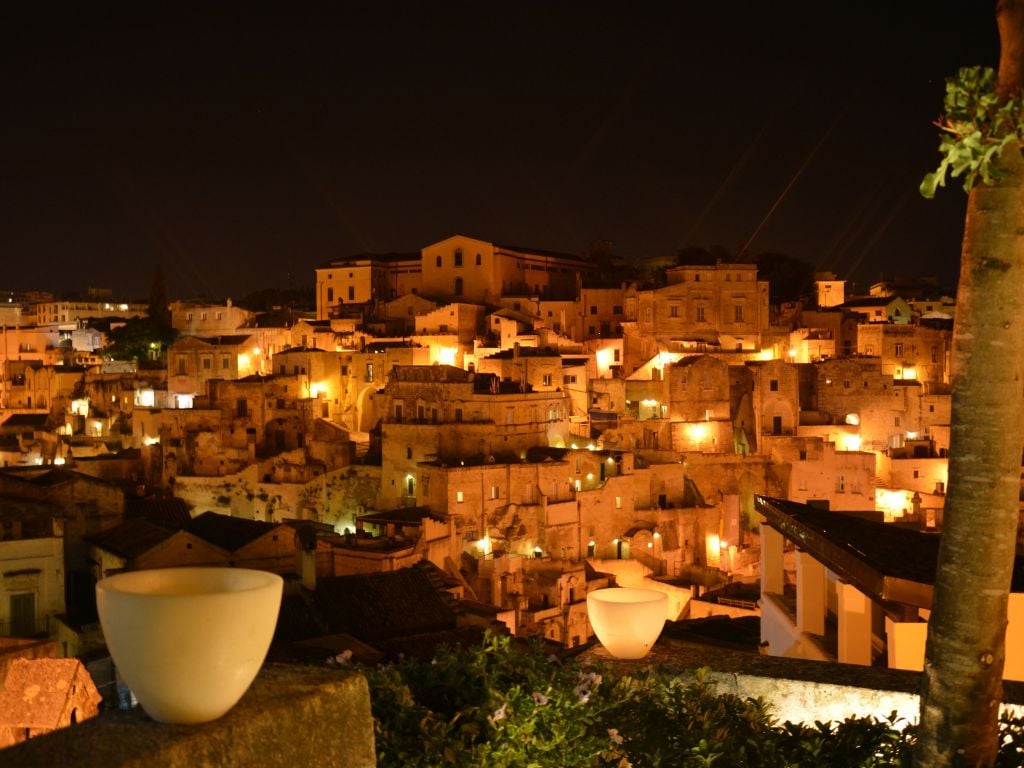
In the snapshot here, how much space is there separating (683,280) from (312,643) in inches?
1568

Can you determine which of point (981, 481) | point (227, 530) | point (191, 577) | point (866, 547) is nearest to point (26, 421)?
point (227, 530)

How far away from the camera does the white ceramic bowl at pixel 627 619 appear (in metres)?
7.17

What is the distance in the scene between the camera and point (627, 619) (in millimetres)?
7191

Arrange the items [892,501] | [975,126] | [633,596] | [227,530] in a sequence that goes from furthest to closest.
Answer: [892,501] < [227,530] < [633,596] < [975,126]

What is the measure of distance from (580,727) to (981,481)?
2.97 metres

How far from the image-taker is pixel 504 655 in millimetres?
6598

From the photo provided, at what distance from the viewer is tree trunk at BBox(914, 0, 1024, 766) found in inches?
217

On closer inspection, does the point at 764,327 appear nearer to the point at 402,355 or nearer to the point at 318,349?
the point at 402,355

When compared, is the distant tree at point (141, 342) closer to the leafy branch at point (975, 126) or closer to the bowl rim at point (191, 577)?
the bowl rim at point (191, 577)

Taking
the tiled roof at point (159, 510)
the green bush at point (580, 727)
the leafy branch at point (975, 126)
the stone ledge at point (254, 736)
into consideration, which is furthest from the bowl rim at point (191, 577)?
the tiled roof at point (159, 510)

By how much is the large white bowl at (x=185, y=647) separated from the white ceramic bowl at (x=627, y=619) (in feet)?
12.5

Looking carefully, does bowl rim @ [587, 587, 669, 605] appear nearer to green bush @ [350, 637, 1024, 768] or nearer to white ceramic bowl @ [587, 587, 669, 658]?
white ceramic bowl @ [587, 587, 669, 658]

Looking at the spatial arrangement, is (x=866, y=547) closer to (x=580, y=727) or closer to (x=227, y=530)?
(x=580, y=727)

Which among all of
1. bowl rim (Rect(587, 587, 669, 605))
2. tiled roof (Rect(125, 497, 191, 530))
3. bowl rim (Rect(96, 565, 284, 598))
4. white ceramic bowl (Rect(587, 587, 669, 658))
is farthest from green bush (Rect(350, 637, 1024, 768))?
tiled roof (Rect(125, 497, 191, 530))
